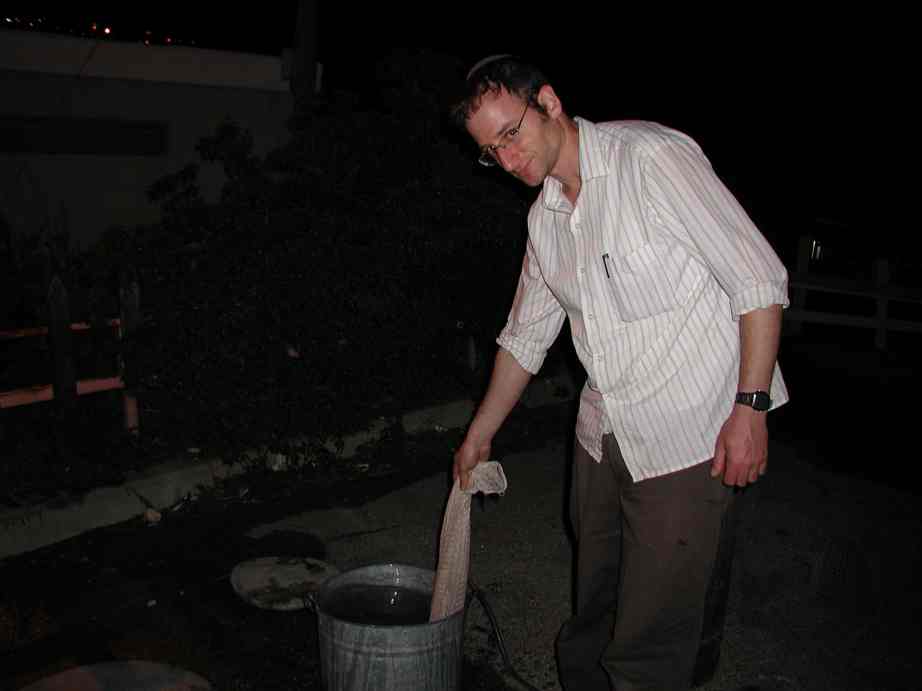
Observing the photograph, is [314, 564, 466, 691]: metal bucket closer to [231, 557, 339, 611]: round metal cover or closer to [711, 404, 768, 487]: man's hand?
[711, 404, 768, 487]: man's hand

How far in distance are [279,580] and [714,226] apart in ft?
9.04

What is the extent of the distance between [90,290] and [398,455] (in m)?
2.21

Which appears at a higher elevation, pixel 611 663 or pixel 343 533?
pixel 611 663

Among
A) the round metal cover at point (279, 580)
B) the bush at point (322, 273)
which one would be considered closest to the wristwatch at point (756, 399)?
the round metal cover at point (279, 580)

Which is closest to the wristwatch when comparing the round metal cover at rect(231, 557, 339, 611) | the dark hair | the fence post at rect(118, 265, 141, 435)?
the dark hair

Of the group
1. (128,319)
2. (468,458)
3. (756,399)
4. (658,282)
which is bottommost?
(468,458)

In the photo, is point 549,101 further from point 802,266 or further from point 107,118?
point 802,266

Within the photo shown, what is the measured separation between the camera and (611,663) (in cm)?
245

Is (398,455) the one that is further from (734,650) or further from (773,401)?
(773,401)

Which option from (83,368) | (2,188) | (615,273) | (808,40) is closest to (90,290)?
(83,368)

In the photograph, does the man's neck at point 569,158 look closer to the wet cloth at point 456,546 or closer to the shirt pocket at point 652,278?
the shirt pocket at point 652,278

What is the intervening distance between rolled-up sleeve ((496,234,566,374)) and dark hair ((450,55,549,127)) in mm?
589

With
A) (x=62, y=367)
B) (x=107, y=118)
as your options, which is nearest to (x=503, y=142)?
(x=62, y=367)

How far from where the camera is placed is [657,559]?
91.4 inches
